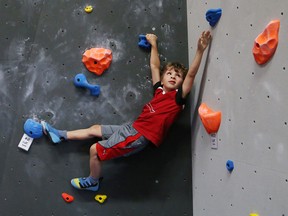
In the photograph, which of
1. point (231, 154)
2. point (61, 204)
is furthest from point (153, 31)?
point (61, 204)

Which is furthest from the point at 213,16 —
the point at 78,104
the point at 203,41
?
the point at 78,104

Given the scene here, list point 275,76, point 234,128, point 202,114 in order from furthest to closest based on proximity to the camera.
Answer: point 202,114, point 234,128, point 275,76

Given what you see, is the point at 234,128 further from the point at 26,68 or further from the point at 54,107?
the point at 26,68

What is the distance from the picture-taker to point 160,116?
1.71 metres

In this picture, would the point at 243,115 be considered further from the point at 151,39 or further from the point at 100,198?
the point at 100,198

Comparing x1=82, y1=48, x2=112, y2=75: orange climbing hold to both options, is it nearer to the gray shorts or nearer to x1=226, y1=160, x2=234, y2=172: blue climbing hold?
the gray shorts

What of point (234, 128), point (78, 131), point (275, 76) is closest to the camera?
point (275, 76)

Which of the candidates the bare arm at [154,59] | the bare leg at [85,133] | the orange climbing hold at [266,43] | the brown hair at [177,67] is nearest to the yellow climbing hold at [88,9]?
the bare arm at [154,59]

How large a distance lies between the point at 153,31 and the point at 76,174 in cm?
89

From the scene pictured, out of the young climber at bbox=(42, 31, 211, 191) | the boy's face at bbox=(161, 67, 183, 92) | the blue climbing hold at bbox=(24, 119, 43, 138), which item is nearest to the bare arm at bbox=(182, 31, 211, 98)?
the young climber at bbox=(42, 31, 211, 191)

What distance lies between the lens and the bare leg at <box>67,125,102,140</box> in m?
1.81

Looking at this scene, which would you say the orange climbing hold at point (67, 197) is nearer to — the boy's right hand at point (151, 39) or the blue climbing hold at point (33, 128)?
the blue climbing hold at point (33, 128)

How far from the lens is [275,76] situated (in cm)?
115

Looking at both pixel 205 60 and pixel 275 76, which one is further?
pixel 205 60
